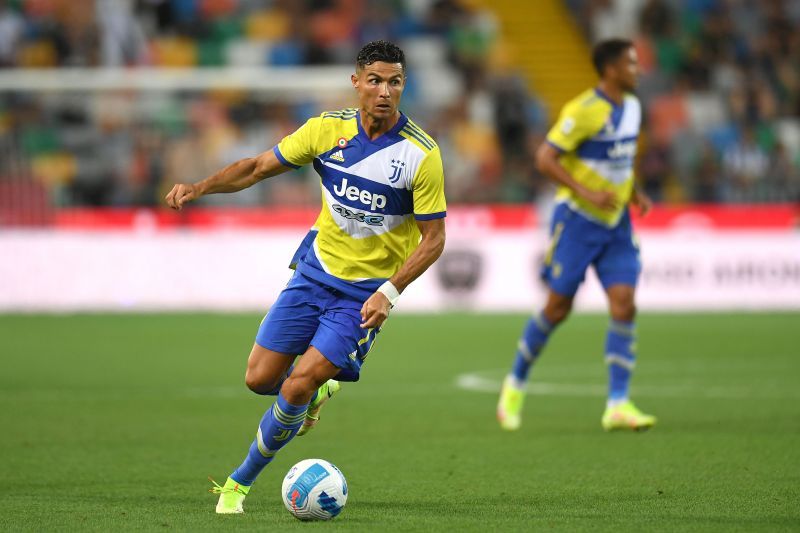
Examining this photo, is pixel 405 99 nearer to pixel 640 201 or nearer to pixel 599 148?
pixel 640 201

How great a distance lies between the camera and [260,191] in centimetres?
2127

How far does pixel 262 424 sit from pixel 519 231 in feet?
44.9

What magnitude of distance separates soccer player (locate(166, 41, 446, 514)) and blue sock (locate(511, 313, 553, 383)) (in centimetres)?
323

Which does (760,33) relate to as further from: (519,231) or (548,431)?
(548,431)

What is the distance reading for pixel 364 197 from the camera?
7062mm

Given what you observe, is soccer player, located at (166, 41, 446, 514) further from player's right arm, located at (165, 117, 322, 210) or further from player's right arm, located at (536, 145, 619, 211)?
player's right arm, located at (536, 145, 619, 211)

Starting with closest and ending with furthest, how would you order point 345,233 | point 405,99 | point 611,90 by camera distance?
point 345,233 → point 611,90 → point 405,99

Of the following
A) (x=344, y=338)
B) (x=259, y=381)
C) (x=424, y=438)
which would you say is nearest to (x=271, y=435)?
(x=259, y=381)

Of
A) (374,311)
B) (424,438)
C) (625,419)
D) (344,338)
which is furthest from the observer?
(625,419)

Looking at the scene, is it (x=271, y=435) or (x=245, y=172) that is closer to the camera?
(x=271, y=435)

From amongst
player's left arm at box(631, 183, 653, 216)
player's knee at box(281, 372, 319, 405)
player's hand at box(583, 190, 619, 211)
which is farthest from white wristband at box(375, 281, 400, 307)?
player's left arm at box(631, 183, 653, 216)

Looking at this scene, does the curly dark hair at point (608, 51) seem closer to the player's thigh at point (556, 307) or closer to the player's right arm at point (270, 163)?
the player's thigh at point (556, 307)

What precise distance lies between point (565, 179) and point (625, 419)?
1.71 metres

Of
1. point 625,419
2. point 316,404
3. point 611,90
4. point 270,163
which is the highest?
point 270,163
